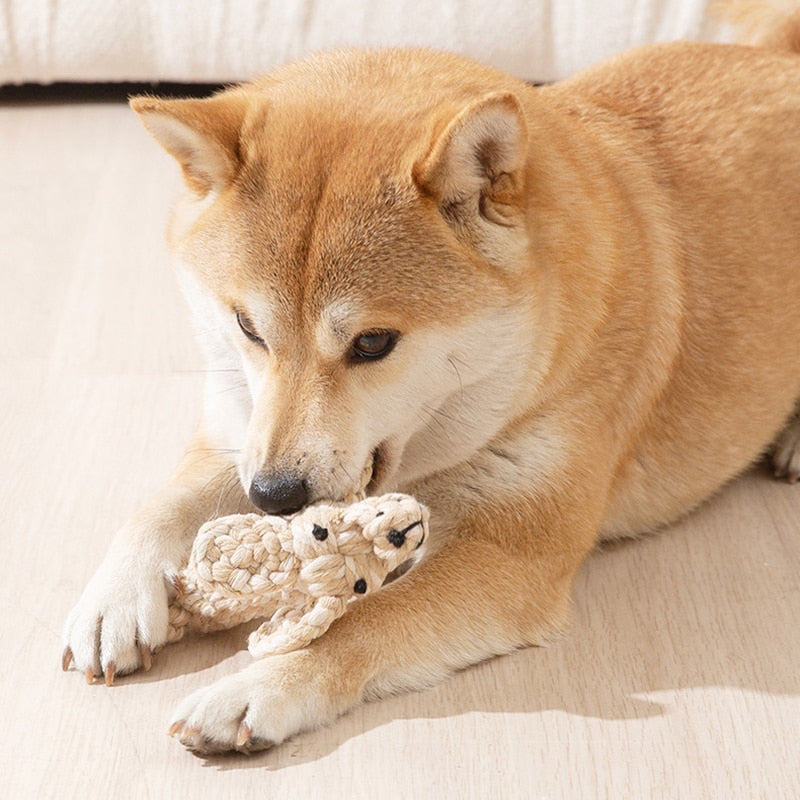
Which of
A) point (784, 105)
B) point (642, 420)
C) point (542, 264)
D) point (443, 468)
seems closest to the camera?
point (542, 264)

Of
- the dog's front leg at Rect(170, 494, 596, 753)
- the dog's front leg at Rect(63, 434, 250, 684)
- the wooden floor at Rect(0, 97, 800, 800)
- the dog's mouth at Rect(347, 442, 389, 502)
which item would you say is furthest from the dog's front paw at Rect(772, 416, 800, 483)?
the dog's front leg at Rect(63, 434, 250, 684)

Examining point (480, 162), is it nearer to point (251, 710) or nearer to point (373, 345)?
point (373, 345)

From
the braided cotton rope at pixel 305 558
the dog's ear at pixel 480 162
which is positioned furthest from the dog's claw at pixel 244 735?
the dog's ear at pixel 480 162

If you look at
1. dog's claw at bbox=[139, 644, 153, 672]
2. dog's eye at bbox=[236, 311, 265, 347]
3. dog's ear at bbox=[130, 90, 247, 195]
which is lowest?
dog's claw at bbox=[139, 644, 153, 672]

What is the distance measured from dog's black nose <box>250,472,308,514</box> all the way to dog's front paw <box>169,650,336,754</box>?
20 cm

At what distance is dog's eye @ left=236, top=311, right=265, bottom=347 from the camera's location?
1.58 m

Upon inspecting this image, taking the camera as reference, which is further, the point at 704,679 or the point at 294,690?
the point at 704,679

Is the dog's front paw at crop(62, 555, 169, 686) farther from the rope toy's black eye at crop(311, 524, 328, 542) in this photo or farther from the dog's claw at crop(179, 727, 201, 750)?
the rope toy's black eye at crop(311, 524, 328, 542)

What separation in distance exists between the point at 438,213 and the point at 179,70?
1.92 meters

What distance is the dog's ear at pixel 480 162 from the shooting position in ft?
4.69

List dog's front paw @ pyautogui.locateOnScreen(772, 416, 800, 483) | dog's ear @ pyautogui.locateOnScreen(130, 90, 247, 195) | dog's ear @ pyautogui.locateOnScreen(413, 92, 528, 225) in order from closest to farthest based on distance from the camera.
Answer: dog's ear @ pyautogui.locateOnScreen(413, 92, 528, 225) < dog's ear @ pyautogui.locateOnScreen(130, 90, 247, 195) < dog's front paw @ pyautogui.locateOnScreen(772, 416, 800, 483)

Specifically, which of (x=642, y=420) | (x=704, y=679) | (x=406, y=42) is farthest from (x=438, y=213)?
(x=406, y=42)

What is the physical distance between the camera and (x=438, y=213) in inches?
60.4

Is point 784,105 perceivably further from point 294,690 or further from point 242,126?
point 294,690
